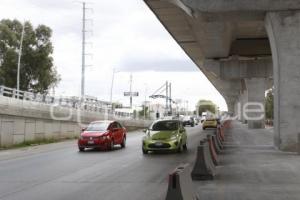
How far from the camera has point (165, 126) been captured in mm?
25250

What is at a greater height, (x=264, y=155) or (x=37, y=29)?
(x=37, y=29)

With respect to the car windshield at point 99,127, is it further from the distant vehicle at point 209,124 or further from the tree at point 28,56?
the tree at point 28,56

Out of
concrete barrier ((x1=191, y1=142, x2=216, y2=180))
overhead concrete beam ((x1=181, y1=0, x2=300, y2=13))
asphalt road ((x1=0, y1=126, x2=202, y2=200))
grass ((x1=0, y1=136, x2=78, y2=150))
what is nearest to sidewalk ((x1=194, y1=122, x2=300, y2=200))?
concrete barrier ((x1=191, y1=142, x2=216, y2=180))

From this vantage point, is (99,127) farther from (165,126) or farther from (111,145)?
(165,126)

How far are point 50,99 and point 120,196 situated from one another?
103 feet

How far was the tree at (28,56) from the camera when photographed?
70938 mm

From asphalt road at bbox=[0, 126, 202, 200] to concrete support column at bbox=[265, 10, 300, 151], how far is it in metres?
4.96

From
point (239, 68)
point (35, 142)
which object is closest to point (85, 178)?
point (35, 142)

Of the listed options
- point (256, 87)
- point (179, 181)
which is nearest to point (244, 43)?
point (256, 87)

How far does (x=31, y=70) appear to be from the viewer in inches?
2869

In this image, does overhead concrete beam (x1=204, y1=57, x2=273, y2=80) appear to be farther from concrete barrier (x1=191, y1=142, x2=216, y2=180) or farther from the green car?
concrete barrier (x1=191, y1=142, x2=216, y2=180)

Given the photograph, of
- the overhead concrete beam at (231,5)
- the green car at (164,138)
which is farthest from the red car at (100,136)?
the overhead concrete beam at (231,5)

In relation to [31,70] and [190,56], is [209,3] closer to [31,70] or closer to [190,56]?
[190,56]

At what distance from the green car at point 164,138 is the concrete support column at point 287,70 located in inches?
174
